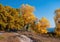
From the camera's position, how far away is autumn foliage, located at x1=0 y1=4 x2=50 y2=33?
4161 centimetres

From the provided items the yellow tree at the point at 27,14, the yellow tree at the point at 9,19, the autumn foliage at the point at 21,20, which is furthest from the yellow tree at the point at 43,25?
the yellow tree at the point at 9,19

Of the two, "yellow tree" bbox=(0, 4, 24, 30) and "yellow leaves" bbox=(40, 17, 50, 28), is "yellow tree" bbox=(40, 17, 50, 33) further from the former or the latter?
"yellow tree" bbox=(0, 4, 24, 30)

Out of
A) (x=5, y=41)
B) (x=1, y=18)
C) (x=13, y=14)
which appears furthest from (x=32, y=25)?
(x=5, y=41)

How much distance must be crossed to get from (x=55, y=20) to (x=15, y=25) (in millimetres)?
11072

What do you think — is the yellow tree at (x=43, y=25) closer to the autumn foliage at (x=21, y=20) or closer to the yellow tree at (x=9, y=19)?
the autumn foliage at (x=21, y=20)

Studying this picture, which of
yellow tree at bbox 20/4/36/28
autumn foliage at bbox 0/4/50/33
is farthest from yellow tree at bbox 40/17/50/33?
yellow tree at bbox 20/4/36/28

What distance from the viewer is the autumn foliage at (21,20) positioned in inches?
1638

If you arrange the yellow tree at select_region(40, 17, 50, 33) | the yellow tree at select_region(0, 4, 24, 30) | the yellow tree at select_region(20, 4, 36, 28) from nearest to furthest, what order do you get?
1. the yellow tree at select_region(0, 4, 24, 30)
2. the yellow tree at select_region(20, 4, 36, 28)
3. the yellow tree at select_region(40, 17, 50, 33)

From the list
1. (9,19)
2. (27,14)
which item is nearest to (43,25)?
(27,14)

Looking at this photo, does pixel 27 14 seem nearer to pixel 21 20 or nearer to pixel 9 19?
pixel 21 20

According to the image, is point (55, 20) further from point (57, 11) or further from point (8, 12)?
point (8, 12)

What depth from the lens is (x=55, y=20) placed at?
3694 centimetres

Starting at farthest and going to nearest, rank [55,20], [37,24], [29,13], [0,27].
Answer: [37,24], [29,13], [0,27], [55,20]

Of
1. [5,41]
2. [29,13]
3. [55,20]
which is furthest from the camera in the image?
[29,13]
